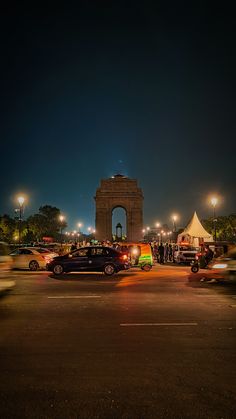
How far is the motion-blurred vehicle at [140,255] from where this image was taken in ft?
73.7

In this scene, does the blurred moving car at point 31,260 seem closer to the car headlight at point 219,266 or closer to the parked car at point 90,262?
the parked car at point 90,262

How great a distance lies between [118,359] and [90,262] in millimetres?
13496

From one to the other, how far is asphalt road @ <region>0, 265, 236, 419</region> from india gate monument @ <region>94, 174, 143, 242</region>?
7874cm

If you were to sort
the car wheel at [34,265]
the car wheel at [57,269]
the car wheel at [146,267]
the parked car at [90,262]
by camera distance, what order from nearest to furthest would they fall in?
the parked car at [90,262]
the car wheel at [57,269]
the car wheel at [146,267]
the car wheel at [34,265]

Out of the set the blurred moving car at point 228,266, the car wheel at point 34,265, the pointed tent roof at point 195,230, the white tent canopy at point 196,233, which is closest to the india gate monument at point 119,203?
the white tent canopy at point 196,233

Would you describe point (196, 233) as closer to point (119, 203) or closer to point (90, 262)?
point (90, 262)

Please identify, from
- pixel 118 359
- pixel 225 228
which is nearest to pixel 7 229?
pixel 225 228

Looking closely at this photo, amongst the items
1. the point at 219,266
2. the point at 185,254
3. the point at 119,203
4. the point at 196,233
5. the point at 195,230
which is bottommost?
the point at 219,266

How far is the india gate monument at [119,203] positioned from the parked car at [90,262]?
230 feet

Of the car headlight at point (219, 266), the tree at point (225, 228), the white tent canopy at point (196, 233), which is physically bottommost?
the car headlight at point (219, 266)

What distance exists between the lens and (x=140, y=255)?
22609 millimetres

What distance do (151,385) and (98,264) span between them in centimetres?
1456

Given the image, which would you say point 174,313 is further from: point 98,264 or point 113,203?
point 113,203

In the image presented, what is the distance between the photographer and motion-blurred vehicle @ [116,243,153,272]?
22469 mm
